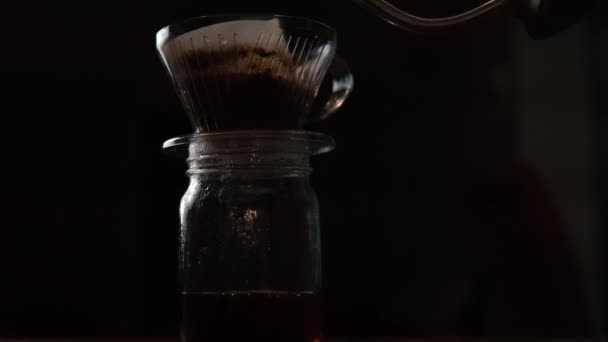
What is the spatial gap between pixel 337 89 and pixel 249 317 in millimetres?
169

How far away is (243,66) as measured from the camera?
0.40 m

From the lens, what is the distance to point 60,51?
1000mm

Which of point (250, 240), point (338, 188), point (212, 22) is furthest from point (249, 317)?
point (338, 188)

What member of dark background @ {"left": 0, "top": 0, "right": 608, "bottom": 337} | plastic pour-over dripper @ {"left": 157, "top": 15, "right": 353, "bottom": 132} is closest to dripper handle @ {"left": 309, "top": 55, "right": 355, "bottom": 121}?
plastic pour-over dripper @ {"left": 157, "top": 15, "right": 353, "bottom": 132}

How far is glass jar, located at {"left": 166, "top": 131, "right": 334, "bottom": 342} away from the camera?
15.5 inches

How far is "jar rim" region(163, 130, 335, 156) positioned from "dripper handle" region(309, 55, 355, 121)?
53 millimetres

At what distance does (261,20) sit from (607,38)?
0.81 m

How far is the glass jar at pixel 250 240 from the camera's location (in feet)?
1.29

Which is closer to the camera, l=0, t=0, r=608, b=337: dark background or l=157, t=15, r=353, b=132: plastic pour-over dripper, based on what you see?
l=157, t=15, r=353, b=132: plastic pour-over dripper

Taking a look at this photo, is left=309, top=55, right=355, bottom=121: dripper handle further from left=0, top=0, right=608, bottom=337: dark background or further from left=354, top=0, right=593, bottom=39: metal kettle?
left=0, top=0, right=608, bottom=337: dark background

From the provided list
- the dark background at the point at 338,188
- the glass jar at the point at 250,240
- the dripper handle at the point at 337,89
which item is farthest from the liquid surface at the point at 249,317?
the dark background at the point at 338,188

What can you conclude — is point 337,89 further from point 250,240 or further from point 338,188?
point 338,188

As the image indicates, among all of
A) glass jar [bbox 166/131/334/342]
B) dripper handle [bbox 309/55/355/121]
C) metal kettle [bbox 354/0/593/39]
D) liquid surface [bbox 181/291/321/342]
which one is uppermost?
metal kettle [bbox 354/0/593/39]

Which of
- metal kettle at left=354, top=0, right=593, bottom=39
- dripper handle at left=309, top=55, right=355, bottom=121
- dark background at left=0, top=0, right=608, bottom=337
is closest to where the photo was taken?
metal kettle at left=354, top=0, right=593, bottom=39
